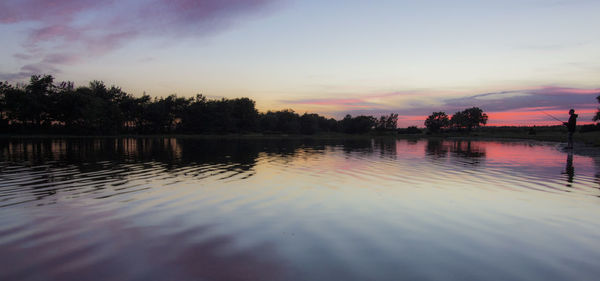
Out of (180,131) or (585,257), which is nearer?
(585,257)

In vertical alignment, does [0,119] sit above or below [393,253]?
above

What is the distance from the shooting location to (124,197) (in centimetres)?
1094

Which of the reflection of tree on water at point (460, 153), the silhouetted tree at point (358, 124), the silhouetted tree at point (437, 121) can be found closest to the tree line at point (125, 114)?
the silhouetted tree at point (358, 124)

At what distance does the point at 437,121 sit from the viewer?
16212 centimetres

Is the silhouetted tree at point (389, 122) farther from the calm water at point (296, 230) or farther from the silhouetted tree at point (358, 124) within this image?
the calm water at point (296, 230)

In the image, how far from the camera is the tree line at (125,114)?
94.9m

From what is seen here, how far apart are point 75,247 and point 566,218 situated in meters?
11.8

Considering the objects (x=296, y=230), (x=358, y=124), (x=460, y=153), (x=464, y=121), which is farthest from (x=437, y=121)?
(x=296, y=230)

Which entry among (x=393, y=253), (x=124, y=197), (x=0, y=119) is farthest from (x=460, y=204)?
(x=0, y=119)

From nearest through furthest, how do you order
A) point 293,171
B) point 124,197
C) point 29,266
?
point 29,266
point 124,197
point 293,171

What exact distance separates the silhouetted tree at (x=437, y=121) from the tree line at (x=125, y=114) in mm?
A: 30860

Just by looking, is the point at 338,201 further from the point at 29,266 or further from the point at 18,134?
the point at 18,134

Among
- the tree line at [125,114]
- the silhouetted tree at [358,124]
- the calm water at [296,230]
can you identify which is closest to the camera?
the calm water at [296,230]

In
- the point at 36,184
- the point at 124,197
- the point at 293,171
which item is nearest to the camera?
the point at 124,197
